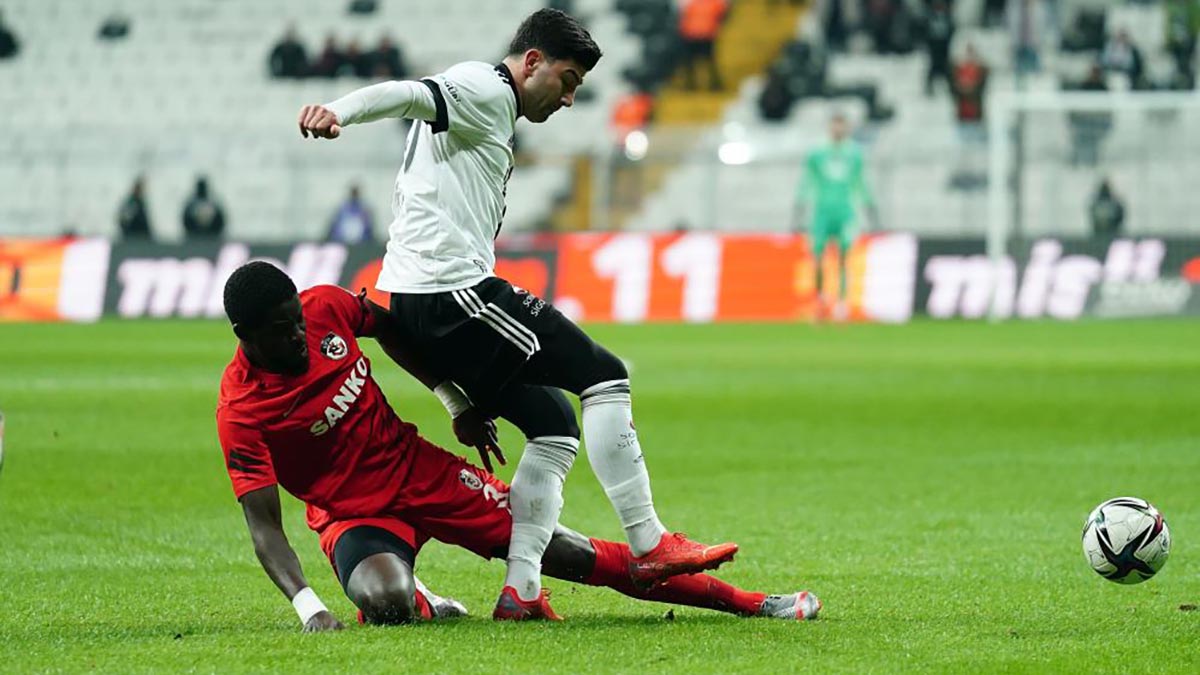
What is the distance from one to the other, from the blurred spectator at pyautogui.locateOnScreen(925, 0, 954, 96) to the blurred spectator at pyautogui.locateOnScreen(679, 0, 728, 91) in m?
3.34

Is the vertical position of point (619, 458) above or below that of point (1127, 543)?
above

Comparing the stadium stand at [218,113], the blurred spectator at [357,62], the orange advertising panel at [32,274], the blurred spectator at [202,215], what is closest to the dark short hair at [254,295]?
the orange advertising panel at [32,274]

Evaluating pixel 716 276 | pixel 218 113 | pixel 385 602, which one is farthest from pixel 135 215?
pixel 385 602

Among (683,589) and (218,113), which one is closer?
(683,589)

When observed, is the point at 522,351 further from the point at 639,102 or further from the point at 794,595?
the point at 639,102

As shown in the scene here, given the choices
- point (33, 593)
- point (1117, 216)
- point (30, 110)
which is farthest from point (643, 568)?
point (30, 110)

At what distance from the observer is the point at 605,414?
5.61 m

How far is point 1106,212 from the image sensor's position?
80.7 feet

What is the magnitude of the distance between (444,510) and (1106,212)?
2013 cm

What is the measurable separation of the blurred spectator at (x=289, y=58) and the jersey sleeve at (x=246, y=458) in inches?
1056

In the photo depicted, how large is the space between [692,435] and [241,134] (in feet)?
63.8

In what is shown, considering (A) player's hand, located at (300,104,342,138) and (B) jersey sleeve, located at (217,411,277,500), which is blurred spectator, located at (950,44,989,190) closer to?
(B) jersey sleeve, located at (217,411,277,500)

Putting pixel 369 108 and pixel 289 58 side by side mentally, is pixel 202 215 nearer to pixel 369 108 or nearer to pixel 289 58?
pixel 289 58

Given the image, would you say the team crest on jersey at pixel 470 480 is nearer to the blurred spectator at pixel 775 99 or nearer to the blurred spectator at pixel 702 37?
the blurred spectator at pixel 775 99
